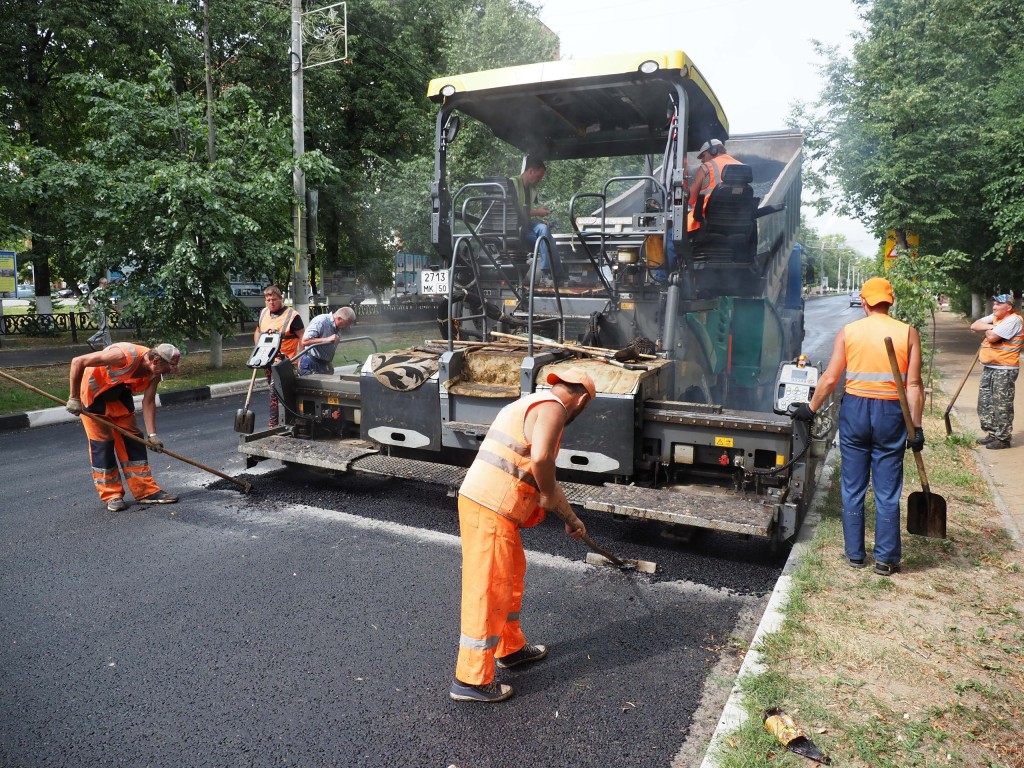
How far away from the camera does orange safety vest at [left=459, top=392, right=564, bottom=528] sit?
9.55 feet

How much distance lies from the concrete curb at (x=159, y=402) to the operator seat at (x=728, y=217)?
7254 millimetres

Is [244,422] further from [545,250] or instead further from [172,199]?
[172,199]

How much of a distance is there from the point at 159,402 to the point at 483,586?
868cm

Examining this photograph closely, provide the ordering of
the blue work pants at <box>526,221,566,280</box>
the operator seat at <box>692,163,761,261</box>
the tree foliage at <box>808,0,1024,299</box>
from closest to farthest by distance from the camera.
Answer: the operator seat at <box>692,163,761,261</box> → the blue work pants at <box>526,221,566,280</box> → the tree foliage at <box>808,0,1024,299</box>

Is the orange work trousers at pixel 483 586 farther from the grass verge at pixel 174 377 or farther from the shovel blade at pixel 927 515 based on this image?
the grass verge at pixel 174 377

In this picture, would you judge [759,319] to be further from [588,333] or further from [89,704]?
[89,704]

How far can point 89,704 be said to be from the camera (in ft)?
9.64

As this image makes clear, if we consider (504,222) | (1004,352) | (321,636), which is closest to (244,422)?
(504,222)

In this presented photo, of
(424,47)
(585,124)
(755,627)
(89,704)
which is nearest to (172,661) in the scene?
(89,704)

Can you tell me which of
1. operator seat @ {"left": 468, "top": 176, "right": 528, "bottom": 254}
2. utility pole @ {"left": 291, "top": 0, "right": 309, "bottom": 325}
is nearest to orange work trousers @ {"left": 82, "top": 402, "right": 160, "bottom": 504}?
operator seat @ {"left": 468, "top": 176, "right": 528, "bottom": 254}

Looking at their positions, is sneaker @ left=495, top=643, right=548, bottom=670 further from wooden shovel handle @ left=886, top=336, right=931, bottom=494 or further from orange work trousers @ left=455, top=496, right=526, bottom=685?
wooden shovel handle @ left=886, top=336, right=931, bottom=494

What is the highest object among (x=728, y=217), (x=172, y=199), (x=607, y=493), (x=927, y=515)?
(x=172, y=199)

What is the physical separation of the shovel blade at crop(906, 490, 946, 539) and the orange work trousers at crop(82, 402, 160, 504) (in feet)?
16.6

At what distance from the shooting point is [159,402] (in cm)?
1020
